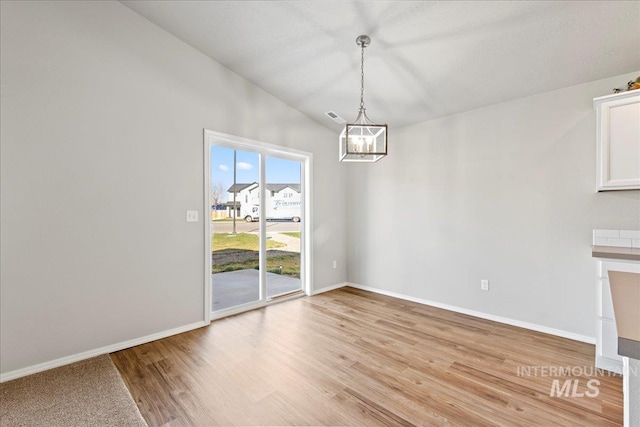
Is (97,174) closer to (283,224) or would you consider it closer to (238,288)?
(238,288)

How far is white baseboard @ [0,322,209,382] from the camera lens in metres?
2.28

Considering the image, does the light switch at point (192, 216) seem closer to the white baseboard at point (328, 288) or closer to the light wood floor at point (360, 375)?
the light wood floor at point (360, 375)

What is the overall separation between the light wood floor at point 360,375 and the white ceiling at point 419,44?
8.90 ft

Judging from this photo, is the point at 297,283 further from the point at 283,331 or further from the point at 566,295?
the point at 566,295

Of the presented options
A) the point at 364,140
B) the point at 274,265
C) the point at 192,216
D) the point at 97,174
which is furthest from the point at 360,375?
the point at 97,174

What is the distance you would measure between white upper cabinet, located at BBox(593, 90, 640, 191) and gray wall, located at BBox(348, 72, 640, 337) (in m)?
0.31

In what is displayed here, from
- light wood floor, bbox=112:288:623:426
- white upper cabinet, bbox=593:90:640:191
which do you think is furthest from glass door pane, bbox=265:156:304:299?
white upper cabinet, bbox=593:90:640:191

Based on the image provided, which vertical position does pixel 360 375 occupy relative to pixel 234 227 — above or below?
below

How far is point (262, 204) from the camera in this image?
3.99 metres

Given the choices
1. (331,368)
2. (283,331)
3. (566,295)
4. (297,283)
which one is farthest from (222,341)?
(566,295)

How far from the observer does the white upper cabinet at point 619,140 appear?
2.39 meters

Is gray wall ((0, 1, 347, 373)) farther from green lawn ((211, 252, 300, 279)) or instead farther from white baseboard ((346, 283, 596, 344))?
white baseboard ((346, 283, 596, 344))

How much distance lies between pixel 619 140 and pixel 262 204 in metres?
3.77

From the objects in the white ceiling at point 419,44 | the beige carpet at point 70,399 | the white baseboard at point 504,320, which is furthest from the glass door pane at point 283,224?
the beige carpet at point 70,399
